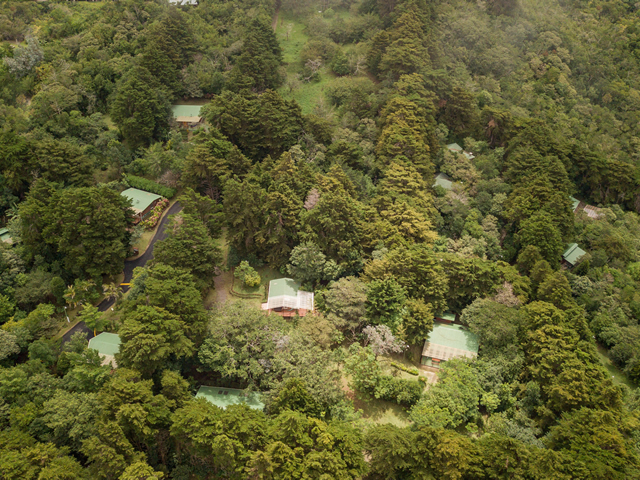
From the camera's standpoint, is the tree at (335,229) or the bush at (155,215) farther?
the bush at (155,215)

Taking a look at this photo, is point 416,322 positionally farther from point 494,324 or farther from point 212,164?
point 212,164

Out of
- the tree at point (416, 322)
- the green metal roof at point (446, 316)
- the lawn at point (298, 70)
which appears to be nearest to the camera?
the tree at point (416, 322)

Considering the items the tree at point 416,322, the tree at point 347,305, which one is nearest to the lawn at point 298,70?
the tree at point 347,305

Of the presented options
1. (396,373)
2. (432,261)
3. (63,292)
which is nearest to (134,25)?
(63,292)

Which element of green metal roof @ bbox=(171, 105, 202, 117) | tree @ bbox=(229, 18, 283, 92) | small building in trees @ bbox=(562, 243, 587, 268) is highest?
tree @ bbox=(229, 18, 283, 92)

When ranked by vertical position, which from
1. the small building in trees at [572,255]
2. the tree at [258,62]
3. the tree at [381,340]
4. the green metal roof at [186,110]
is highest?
the tree at [258,62]

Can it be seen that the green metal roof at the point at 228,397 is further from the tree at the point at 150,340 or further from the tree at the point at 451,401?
the tree at the point at 451,401

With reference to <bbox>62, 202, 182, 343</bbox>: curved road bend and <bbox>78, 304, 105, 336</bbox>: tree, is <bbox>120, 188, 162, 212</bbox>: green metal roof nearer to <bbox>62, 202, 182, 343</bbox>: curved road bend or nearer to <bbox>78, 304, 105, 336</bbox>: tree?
<bbox>62, 202, 182, 343</bbox>: curved road bend

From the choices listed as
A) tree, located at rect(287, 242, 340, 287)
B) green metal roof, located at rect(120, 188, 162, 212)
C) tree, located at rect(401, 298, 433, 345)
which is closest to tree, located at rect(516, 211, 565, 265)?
tree, located at rect(401, 298, 433, 345)
